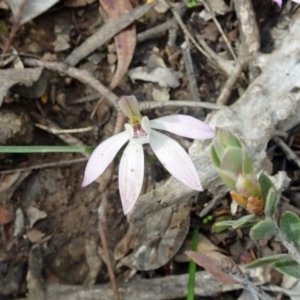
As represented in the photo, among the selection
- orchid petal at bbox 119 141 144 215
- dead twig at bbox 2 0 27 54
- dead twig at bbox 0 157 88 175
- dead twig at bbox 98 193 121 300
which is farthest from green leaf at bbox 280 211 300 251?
dead twig at bbox 2 0 27 54

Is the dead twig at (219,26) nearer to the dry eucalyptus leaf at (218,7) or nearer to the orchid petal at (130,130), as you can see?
the dry eucalyptus leaf at (218,7)

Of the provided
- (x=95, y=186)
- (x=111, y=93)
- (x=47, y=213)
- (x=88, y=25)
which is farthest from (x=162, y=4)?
(x=47, y=213)

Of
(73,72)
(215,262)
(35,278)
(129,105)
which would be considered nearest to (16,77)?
(73,72)

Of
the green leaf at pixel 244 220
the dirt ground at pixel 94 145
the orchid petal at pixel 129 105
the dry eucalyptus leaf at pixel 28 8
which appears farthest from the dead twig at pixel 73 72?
the green leaf at pixel 244 220

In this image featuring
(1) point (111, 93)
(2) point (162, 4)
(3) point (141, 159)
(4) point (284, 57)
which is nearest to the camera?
(3) point (141, 159)

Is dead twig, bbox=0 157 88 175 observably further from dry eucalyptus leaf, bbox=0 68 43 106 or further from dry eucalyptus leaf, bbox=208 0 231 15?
dry eucalyptus leaf, bbox=208 0 231 15

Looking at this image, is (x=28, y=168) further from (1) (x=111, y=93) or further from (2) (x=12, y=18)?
→ (2) (x=12, y=18)
